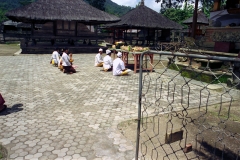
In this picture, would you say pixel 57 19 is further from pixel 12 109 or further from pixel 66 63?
pixel 12 109

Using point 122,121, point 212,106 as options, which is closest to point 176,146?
point 122,121

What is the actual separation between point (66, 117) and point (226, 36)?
341 inches

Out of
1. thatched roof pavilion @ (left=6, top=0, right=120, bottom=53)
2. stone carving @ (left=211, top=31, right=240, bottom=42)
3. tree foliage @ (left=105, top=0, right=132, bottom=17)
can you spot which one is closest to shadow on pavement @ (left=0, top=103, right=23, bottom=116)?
stone carving @ (left=211, top=31, right=240, bottom=42)

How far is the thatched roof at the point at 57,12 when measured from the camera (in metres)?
14.7

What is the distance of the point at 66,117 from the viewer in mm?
4316

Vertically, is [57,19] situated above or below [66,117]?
above

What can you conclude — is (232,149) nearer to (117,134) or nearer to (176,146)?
(176,146)

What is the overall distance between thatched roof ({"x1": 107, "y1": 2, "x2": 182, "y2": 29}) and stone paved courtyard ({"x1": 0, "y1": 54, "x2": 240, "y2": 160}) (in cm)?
1191

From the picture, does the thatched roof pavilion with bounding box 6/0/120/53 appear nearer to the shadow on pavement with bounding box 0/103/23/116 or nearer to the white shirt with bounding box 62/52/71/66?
the white shirt with bounding box 62/52/71/66

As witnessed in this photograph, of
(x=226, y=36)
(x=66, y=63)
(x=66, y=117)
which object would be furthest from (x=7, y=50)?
(x=226, y=36)

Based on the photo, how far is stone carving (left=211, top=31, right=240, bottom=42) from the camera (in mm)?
9000

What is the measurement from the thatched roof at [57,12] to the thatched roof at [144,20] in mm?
1822

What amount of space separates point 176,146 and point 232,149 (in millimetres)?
892

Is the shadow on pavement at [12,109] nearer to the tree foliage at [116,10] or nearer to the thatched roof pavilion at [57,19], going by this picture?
the thatched roof pavilion at [57,19]
